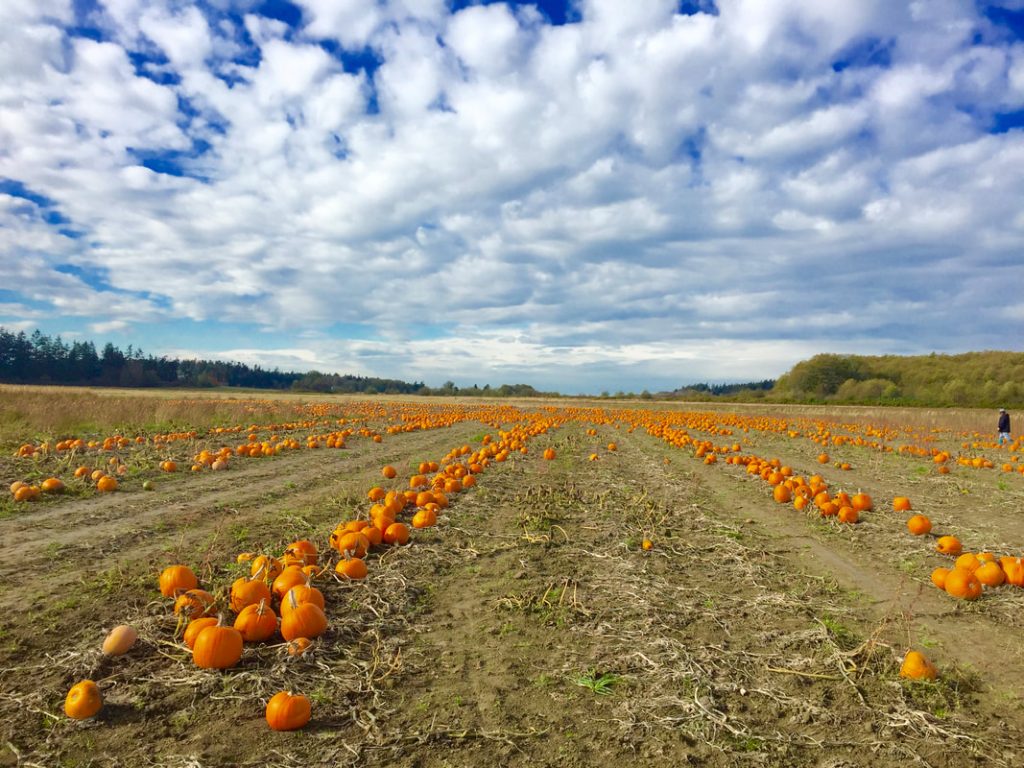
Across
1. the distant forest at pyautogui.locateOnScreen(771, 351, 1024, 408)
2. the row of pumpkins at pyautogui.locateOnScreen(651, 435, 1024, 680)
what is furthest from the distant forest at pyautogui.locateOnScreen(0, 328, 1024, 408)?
the row of pumpkins at pyautogui.locateOnScreen(651, 435, 1024, 680)

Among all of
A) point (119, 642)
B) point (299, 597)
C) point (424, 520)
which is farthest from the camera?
point (424, 520)

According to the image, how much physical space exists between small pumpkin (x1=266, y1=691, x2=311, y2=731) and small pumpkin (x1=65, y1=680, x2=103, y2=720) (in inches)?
39.2

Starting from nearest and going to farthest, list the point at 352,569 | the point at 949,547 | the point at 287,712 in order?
1. the point at 287,712
2. the point at 352,569
3. the point at 949,547

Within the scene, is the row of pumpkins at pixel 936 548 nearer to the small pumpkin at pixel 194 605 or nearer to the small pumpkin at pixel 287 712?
the small pumpkin at pixel 287 712

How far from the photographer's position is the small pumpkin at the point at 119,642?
385cm

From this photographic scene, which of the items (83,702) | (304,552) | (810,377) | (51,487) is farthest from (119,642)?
(810,377)

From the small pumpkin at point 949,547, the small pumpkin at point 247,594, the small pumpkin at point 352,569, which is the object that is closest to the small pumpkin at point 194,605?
the small pumpkin at point 247,594

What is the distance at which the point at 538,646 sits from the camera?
4.29 metres

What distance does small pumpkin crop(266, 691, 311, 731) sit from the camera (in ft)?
10.5

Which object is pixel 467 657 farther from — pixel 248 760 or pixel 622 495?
pixel 622 495

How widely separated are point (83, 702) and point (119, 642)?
0.68 meters

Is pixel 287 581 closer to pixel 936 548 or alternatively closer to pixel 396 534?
pixel 396 534

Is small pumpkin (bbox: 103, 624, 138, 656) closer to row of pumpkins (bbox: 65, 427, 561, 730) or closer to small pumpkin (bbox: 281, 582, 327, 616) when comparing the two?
row of pumpkins (bbox: 65, 427, 561, 730)

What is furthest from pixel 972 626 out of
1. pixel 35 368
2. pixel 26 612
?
pixel 35 368
